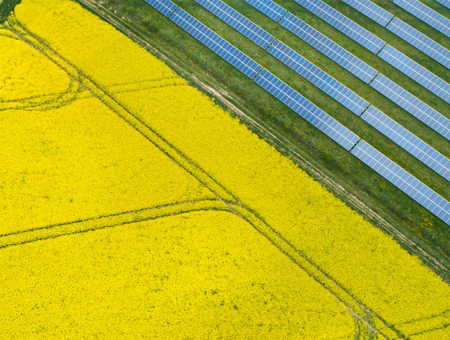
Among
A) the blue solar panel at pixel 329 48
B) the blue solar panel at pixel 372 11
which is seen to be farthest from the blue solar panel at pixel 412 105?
the blue solar panel at pixel 372 11

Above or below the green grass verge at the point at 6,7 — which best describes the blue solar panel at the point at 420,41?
above

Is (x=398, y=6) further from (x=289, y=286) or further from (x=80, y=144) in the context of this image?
(x=80, y=144)

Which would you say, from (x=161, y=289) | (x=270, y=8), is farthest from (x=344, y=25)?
(x=161, y=289)

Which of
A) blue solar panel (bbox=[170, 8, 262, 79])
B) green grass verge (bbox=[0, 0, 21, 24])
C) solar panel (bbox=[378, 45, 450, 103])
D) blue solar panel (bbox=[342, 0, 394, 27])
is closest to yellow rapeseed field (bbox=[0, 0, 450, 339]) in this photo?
green grass verge (bbox=[0, 0, 21, 24])

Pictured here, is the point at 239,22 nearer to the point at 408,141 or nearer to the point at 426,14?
the point at 426,14

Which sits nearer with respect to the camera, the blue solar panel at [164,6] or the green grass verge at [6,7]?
the green grass verge at [6,7]

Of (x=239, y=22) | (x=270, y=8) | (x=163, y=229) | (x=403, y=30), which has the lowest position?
(x=163, y=229)

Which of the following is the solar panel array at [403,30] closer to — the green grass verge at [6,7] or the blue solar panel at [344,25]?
the blue solar panel at [344,25]
